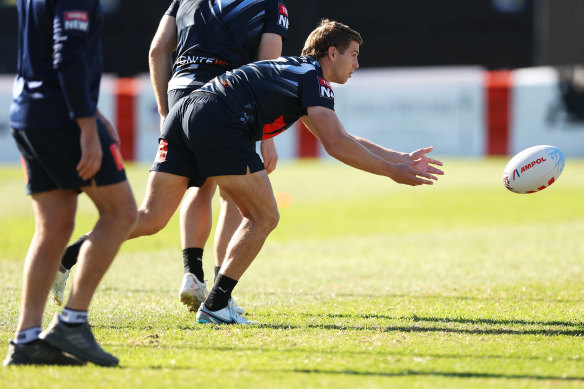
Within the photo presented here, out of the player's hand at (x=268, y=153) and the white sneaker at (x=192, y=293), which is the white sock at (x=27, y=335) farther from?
the player's hand at (x=268, y=153)

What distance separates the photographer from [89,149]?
4164 mm

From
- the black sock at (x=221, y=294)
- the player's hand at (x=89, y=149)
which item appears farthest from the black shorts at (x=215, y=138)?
the player's hand at (x=89, y=149)

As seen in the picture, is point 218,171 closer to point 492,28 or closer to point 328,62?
point 328,62

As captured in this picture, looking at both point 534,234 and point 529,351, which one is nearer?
point 529,351

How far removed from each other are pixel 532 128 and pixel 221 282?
47.9 feet

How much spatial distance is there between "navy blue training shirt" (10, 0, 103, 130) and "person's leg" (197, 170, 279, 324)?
1.23 m

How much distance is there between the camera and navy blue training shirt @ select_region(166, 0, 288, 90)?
5883 millimetres

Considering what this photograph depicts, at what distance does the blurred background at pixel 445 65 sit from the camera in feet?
62.3

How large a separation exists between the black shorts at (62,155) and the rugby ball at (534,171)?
303 centimetres

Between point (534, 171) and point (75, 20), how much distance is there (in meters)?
3.45

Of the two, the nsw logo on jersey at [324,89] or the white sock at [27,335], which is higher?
the nsw logo on jersey at [324,89]

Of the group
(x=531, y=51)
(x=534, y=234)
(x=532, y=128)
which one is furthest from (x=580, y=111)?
(x=534, y=234)

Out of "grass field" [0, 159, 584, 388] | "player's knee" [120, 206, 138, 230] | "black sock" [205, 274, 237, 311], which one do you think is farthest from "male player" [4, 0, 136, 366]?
"black sock" [205, 274, 237, 311]

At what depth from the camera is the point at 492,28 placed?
21.0 metres
